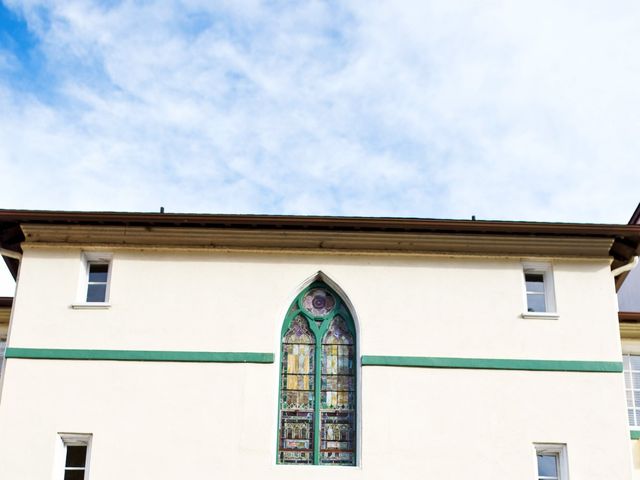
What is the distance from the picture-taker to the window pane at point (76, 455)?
48.4 feet

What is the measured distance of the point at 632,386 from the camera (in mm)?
17234

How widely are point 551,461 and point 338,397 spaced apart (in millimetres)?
3591

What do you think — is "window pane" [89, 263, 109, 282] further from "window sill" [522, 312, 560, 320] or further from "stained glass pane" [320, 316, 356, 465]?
"window sill" [522, 312, 560, 320]

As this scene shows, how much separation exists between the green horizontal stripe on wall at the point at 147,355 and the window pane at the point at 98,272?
4.70 feet

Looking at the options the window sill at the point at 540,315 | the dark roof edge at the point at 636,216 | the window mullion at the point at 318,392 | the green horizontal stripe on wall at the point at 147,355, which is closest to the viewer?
the window mullion at the point at 318,392

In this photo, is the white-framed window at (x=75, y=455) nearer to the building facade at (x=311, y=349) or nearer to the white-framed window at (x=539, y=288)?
the building facade at (x=311, y=349)

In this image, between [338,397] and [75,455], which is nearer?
[75,455]

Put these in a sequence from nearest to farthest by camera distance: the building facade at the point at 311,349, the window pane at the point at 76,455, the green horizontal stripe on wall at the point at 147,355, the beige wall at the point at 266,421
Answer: the beige wall at the point at 266,421, the building facade at the point at 311,349, the window pane at the point at 76,455, the green horizontal stripe on wall at the point at 147,355

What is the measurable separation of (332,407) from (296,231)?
3.04 metres

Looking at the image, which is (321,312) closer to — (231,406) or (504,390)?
(231,406)

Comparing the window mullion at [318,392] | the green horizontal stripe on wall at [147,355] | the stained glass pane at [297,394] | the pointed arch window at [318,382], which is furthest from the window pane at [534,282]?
the green horizontal stripe on wall at [147,355]

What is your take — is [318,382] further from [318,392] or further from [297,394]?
[297,394]

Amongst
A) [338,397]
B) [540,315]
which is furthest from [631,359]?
[338,397]

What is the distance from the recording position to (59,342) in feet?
50.1
